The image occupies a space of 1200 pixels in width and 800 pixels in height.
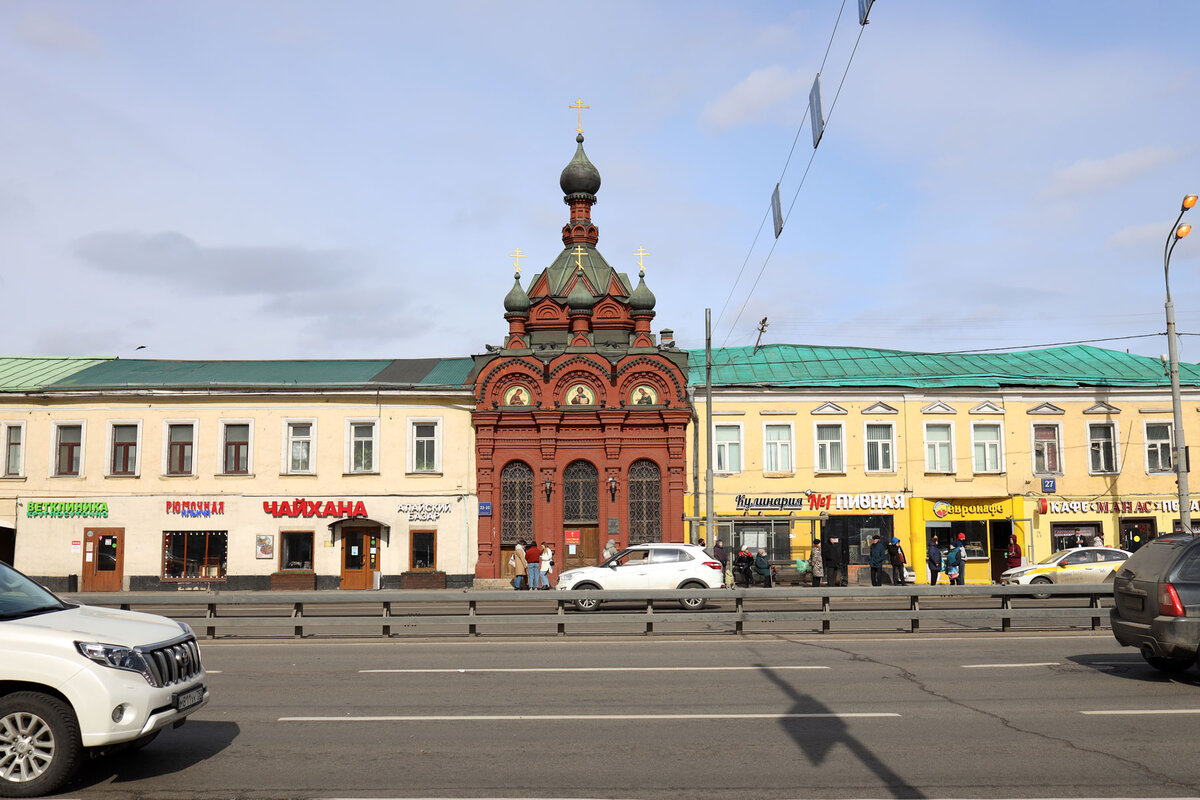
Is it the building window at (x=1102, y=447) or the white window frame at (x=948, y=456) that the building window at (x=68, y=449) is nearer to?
the white window frame at (x=948, y=456)

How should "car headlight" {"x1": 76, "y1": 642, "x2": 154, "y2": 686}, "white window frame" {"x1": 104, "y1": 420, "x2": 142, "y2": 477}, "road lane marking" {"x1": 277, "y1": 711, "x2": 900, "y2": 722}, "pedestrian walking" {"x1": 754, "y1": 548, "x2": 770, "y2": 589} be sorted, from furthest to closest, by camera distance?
"white window frame" {"x1": 104, "y1": 420, "x2": 142, "y2": 477}, "pedestrian walking" {"x1": 754, "y1": 548, "x2": 770, "y2": 589}, "road lane marking" {"x1": 277, "y1": 711, "x2": 900, "y2": 722}, "car headlight" {"x1": 76, "y1": 642, "x2": 154, "y2": 686}

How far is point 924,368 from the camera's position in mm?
38156

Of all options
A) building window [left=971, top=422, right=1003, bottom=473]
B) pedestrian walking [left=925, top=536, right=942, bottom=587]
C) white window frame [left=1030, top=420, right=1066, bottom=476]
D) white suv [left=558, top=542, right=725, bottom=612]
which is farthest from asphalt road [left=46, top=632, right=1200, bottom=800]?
white window frame [left=1030, top=420, right=1066, bottom=476]

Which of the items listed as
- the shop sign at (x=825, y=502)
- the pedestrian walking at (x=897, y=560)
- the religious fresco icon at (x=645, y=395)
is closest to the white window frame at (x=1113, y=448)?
the shop sign at (x=825, y=502)

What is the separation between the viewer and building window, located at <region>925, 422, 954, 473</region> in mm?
35000

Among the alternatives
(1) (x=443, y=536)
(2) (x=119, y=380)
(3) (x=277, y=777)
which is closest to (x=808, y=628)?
(3) (x=277, y=777)

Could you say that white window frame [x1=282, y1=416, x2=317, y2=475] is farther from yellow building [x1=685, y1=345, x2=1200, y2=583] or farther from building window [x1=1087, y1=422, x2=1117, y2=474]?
building window [x1=1087, y1=422, x2=1117, y2=474]

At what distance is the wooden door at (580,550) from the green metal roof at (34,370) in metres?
19.4

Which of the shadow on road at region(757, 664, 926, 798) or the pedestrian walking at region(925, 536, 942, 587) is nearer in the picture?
the shadow on road at region(757, 664, 926, 798)

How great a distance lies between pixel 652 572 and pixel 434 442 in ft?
46.0

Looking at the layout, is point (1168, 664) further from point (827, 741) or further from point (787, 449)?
point (787, 449)

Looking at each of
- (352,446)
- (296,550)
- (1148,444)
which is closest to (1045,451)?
(1148,444)

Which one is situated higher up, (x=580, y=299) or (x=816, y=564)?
(x=580, y=299)

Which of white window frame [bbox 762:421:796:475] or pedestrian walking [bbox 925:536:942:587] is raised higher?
white window frame [bbox 762:421:796:475]
